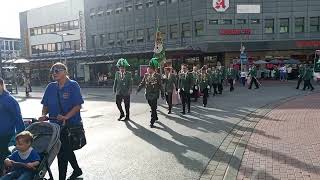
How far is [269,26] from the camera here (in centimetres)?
4066

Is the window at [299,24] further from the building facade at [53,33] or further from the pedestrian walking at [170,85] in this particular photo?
the pedestrian walking at [170,85]

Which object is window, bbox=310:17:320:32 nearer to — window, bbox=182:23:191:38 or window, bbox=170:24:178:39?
window, bbox=182:23:191:38

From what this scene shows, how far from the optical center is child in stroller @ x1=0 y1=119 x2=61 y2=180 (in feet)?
16.4

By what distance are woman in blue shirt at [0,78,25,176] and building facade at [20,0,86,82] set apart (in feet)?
135

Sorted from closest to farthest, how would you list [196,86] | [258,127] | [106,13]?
1. [258,127]
2. [196,86]
3. [106,13]

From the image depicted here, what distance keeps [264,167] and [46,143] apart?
3.42 meters

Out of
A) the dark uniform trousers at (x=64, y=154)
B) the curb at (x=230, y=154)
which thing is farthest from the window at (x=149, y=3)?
the dark uniform trousers at (x=64, y=154)

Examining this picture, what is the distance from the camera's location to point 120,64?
11906mm

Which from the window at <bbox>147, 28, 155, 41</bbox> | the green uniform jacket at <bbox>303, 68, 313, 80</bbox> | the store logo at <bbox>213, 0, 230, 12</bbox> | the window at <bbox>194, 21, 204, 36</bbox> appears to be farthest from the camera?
the window at <bbox>147, 28, 155, 41</bbox>

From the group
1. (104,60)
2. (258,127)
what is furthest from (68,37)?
(258,127)

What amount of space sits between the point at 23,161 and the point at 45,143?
449 millimetres

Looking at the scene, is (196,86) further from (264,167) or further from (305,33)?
(305,33)

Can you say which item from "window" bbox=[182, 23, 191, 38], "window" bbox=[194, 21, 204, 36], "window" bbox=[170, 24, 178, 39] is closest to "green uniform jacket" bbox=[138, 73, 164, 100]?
"window" bbox=[194, 21, 204, 36]

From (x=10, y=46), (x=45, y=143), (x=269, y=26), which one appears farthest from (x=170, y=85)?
(x=10, y=46)
